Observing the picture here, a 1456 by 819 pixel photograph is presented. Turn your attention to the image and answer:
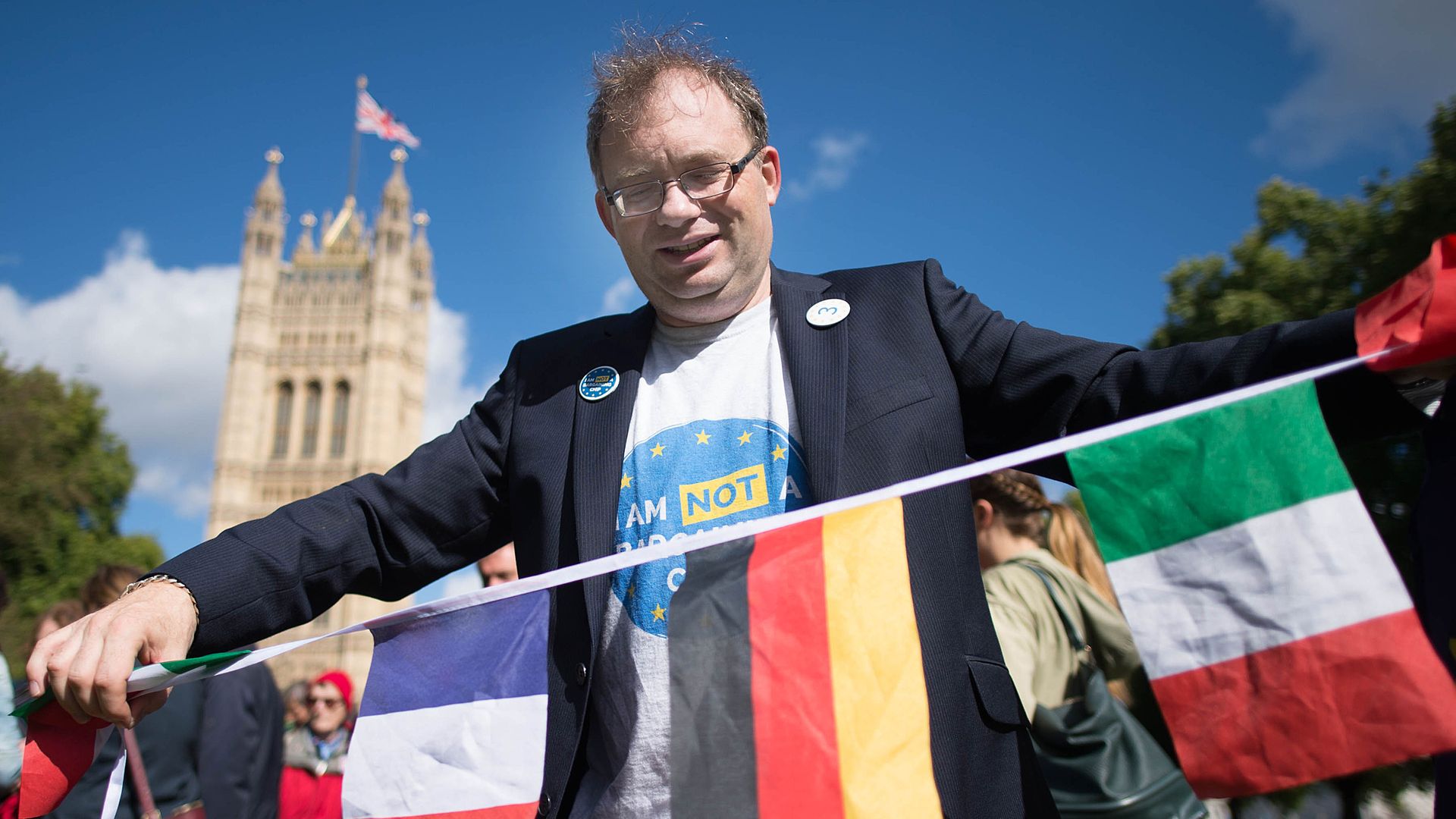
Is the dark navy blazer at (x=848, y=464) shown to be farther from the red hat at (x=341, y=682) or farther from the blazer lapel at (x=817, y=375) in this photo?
the red hat at (x=341, y=682)

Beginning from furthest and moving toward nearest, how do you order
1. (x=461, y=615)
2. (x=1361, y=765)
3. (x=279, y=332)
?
1. (x=279, y=332)
2. (x=461, y=615)
3. (x=1361, y=765)

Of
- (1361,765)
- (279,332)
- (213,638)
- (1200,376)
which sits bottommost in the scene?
(1361,765)

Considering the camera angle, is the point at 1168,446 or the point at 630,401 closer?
the point at 1168,446

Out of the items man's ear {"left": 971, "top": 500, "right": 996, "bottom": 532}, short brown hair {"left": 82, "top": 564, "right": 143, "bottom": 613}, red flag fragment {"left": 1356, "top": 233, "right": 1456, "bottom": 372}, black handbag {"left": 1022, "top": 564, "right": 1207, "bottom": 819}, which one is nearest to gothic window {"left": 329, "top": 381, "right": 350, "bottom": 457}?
short brown hair {"left": 82, "top": 564, "right": 143, "bottom": 613}

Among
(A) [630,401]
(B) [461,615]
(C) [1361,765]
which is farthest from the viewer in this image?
(A) [630,401]

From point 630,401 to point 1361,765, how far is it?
4.21ft

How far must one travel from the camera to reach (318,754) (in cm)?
564

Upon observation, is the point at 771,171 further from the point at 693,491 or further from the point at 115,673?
the point at 115,673

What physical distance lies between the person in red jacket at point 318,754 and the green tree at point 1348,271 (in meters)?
6.83

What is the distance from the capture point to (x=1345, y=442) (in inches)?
56.5

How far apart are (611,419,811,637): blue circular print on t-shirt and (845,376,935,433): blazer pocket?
0.11 metres

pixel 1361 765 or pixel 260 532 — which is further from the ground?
pixel 260 532

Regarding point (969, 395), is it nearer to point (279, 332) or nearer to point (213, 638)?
point (213, 638)

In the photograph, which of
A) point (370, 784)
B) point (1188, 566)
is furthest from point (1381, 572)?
point (370, 784)
